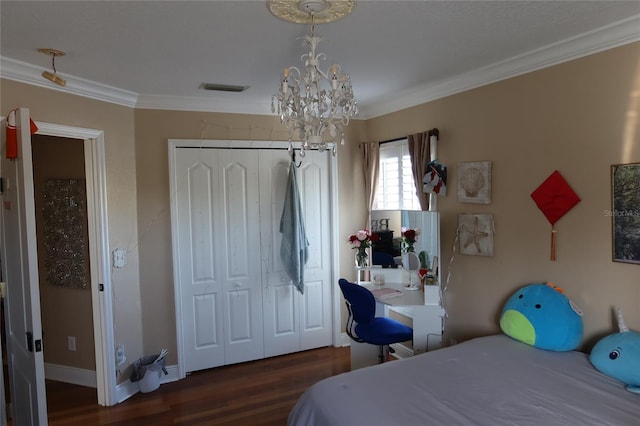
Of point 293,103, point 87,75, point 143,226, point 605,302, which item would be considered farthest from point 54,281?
point 605,302

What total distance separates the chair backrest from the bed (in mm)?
715

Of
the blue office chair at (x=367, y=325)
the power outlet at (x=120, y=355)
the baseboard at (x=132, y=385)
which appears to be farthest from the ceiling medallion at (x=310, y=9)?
the baseboard at (x=132, y=385)

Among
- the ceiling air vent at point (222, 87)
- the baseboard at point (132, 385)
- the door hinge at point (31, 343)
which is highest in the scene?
the ceiling air vent at point (222, 87)

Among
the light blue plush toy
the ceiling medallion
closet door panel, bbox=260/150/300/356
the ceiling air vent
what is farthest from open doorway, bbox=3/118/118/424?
the light blue plush toy

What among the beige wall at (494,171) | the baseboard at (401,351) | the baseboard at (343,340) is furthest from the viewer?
the baseboard at (343,340)

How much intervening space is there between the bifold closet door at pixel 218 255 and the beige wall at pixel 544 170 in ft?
6.06

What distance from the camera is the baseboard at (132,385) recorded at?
3408 millimetres

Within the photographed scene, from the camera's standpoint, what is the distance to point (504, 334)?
9.17ft

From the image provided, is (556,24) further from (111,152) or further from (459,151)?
(111,152)

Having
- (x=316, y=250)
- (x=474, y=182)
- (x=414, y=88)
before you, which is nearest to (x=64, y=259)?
(x=316, y=250)

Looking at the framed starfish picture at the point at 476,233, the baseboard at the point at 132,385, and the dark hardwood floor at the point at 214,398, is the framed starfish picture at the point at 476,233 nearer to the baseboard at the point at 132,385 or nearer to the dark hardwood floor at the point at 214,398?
the dark hardwood floor at the point at 214,398

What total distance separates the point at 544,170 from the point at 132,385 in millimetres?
3641

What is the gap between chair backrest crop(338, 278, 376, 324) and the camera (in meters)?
3.12

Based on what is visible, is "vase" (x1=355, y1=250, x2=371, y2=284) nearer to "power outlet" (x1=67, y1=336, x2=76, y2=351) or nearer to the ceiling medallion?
the ceiling medallion
